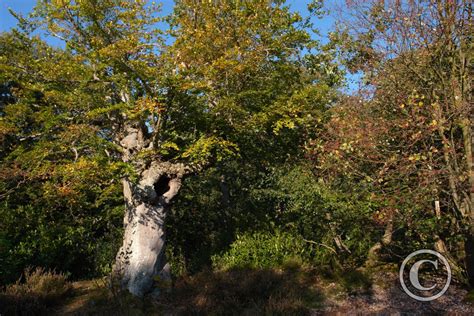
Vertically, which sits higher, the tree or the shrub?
the tree

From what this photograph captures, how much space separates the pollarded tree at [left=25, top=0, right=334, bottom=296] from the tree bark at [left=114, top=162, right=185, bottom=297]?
2cm

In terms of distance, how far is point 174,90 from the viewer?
27.1 feet

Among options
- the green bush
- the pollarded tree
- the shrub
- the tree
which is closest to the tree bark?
the pollarded tree

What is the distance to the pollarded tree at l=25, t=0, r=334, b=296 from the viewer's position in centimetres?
848

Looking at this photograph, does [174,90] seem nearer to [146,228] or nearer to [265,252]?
[146,228]

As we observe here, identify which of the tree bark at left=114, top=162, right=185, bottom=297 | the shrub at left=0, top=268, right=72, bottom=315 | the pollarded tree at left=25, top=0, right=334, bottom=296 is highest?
the pollarded tree at left=25, top=0, right=334, bottom=296

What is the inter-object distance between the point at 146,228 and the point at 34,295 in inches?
103

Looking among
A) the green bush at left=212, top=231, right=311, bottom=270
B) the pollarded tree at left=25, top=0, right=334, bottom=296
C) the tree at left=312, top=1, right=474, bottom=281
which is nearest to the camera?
the tree at left=312, top=1, right=474, bottom=281

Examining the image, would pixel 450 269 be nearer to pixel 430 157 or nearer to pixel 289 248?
pixel 430 157

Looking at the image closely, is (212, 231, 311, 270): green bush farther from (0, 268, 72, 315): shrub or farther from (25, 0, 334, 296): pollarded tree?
(0, 268, 72, 315): shrub

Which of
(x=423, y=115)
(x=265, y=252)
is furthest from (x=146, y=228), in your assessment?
(x=423, y=115)

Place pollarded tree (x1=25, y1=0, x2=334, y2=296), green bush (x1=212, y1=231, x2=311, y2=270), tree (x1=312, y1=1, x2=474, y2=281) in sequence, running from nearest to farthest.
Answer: tree (x1=312, y1=1, x2=474, y2=281)
pollarded tree (x1=25, y1=0, x2=334, y2=296)
green bush (x1=212, y1=231, x2=311, y2=270)

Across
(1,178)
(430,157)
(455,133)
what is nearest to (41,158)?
(1,178)

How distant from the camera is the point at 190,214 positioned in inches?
585
